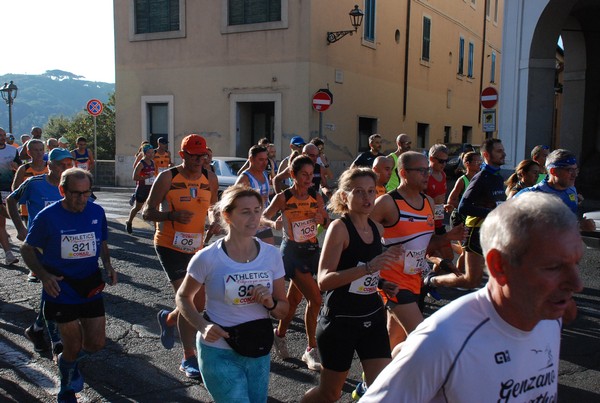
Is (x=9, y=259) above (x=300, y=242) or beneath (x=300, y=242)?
beneath

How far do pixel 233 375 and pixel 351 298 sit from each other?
908 millimetres

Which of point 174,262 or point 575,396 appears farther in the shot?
point 174,262

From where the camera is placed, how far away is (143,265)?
885 cm

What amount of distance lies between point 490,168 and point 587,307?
6.52 ft

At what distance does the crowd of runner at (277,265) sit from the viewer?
3.07m

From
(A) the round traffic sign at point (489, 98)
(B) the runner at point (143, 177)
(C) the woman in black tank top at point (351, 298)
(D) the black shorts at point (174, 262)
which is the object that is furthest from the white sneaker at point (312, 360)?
(A) the round traffic sign at point (489, 98)

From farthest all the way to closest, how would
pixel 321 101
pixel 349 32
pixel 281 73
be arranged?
pixel 281 73, pixel 349 32, pixel 321 101

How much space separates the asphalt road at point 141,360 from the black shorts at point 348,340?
0.99 metres

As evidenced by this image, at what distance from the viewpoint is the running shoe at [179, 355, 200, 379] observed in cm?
473

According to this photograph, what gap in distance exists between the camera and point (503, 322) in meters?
1.65

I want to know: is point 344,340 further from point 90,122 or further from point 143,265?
point 90,122

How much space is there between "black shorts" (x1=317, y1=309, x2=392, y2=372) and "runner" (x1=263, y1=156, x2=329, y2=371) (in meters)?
1.37

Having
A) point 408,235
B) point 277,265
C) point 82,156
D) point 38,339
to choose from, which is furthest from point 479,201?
point 82,156

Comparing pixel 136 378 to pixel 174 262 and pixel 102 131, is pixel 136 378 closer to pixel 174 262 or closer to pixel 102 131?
pixel 174 262
